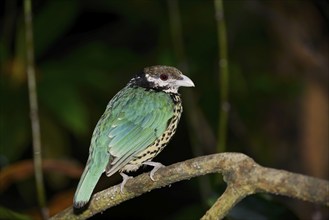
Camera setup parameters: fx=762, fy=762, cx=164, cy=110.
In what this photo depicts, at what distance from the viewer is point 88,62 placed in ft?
16.1

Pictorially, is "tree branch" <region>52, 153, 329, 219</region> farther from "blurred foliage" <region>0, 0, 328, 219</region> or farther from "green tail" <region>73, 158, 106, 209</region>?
"blurred foliage" <region>0, 0, 328, 219</region>

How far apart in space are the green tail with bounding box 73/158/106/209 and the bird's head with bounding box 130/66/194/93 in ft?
1.81

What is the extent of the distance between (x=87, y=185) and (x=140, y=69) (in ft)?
Result: 8.83

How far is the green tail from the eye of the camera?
2.43m

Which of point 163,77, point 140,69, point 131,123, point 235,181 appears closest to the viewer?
point 235,181

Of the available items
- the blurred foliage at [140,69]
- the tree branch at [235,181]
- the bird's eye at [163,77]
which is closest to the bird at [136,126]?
the bird's eye at [163,77]

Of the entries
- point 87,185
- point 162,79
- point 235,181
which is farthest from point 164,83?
point 235,181

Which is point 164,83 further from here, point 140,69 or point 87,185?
point 140,69

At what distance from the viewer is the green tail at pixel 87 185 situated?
7.98 ft

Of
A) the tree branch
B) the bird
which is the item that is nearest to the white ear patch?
the bird

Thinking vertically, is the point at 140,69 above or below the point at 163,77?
below

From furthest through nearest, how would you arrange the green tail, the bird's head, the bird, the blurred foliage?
Result: the blurred foliage < the bird's head < the bird < the green tail

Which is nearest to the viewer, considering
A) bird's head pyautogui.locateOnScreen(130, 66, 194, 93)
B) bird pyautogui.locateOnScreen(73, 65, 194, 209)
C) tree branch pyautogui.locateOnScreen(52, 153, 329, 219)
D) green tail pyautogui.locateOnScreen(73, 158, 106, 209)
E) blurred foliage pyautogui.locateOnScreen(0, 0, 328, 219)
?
tree branch pyautogui.locateOnScreen(52, 153, 329, 219)

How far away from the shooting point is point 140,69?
5.17 meters
